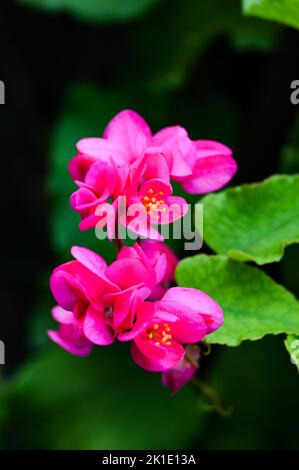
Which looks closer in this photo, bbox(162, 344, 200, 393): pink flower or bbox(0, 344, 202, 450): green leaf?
bbox(162, 344, 200, 393): pink flower

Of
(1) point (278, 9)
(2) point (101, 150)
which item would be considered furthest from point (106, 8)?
(2) point (101, 150)

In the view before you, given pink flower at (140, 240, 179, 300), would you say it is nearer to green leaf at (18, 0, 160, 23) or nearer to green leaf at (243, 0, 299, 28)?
green leaf at (243, 0, 299, 28)

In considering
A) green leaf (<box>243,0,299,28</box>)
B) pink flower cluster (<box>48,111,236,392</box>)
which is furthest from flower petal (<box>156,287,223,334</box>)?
green leaf (<box>243,0,299,28</box>)

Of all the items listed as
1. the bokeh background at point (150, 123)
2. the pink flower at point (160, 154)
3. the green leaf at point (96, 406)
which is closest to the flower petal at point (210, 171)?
the pink flower at point (160, 154)

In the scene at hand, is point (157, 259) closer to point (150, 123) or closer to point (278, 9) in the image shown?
point (278, 9)
